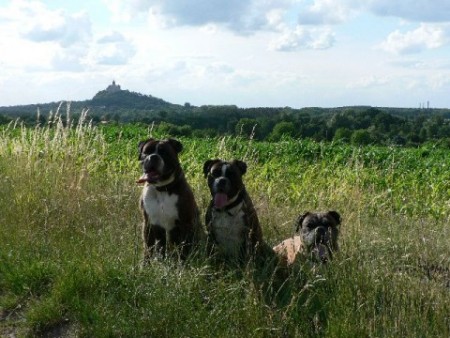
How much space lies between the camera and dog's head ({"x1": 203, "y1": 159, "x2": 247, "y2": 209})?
5.81m

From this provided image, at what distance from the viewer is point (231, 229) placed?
19.5ft

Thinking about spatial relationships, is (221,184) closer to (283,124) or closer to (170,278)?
(170,278)

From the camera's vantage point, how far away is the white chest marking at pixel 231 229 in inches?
233

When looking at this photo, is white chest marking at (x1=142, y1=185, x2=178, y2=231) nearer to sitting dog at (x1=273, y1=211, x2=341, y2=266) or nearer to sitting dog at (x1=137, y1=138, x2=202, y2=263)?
sitting dog at (x1=137, y1=138, x2=202, y2=263)

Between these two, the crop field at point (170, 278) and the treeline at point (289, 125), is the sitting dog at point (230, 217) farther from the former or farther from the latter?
the treeline at point (289, 125)

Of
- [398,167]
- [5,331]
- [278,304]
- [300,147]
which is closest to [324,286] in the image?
[278,304]

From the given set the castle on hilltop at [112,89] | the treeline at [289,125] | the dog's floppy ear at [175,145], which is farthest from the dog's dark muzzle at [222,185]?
the castle on hilltop at [112,89]

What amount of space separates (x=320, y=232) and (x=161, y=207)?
4.91 ft

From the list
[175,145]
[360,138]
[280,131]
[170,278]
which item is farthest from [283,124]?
[170,278]

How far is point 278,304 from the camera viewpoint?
16.1 feet

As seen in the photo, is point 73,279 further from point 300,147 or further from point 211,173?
point 300,147

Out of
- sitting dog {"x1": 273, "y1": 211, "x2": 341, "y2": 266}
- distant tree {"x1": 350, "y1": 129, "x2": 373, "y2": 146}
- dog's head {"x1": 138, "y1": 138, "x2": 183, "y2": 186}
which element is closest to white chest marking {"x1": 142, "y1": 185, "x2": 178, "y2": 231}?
dog's head {"x1": 138, "y1": 138, "x2": 183, "y2": 186}

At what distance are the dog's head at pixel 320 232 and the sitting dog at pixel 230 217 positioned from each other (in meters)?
0.46

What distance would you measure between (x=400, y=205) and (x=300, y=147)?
7.39m
